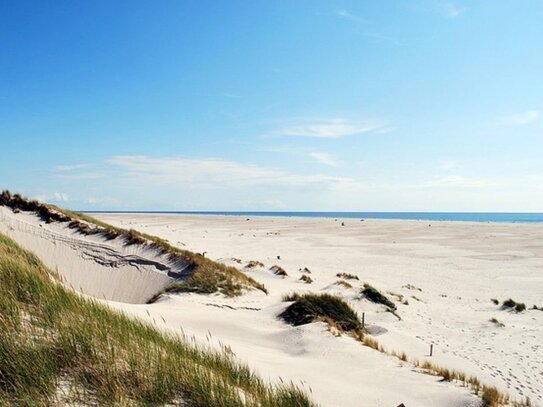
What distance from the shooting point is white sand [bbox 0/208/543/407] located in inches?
255

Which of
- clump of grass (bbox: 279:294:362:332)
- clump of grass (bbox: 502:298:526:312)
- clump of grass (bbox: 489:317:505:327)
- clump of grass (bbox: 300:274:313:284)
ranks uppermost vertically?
clump of grass (bbox: 279:294:362:332)

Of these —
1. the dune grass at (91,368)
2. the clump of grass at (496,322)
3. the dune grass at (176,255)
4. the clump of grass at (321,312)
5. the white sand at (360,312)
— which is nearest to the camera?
the dune grass at (91,368)

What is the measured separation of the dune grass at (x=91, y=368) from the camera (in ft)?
9.34

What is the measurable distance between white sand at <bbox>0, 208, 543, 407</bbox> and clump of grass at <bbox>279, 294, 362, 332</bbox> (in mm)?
509

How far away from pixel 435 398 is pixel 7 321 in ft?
19.4

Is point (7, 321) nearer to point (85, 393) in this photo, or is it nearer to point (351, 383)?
point (85, 393)

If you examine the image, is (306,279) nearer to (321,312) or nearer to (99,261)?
(321,312)

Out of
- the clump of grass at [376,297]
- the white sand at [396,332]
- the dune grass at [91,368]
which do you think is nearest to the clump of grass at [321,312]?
the white sand at [396,332]

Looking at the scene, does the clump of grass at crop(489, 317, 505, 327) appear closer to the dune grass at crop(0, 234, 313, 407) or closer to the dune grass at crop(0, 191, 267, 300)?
the dune grass at crop(0, 191, 267, 300)

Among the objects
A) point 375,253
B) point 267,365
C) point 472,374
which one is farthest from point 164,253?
point 375,253

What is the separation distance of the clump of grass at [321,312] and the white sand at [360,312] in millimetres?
509

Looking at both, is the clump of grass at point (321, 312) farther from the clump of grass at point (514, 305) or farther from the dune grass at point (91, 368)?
the clump of grass at point (514, 305)

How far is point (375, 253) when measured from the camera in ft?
106

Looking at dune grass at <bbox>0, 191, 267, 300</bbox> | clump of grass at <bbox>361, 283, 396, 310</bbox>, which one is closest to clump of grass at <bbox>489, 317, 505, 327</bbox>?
clump of grass at <bbox>361, 283, 396, 310</bbox>
